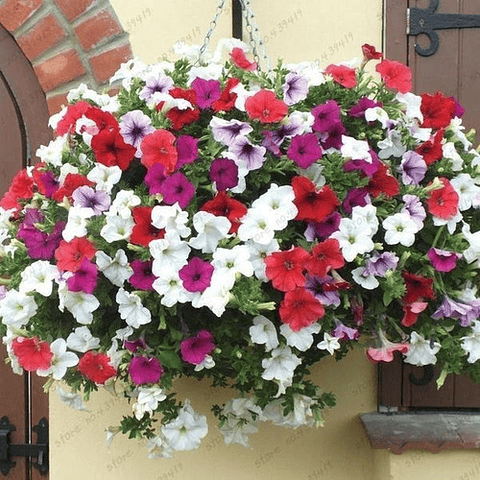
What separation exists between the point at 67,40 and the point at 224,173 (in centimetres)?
90

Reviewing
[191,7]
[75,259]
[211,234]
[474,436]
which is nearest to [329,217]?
[211,234]

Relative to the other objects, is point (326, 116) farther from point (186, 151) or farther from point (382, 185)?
point (186, 151)

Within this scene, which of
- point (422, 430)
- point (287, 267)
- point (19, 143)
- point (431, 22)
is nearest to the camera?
point (287, 267)

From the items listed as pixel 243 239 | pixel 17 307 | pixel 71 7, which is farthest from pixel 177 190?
pixel 71 7

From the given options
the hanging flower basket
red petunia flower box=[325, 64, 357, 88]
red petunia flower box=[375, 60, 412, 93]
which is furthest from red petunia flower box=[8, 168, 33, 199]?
red petunia flower box=[375, 60, 412, 93]

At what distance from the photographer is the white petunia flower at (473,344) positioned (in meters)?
1.37

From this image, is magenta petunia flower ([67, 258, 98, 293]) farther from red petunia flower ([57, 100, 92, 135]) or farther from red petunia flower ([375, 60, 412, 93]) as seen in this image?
red petunia flower ([375, 60, 412, 93])

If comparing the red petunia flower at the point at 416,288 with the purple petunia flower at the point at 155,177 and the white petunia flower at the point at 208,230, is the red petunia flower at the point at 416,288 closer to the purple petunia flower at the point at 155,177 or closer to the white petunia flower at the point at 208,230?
the white petunia flower at the point at 208,230

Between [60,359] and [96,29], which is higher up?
[96,29]

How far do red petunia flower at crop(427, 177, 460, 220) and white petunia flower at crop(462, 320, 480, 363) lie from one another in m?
0.22

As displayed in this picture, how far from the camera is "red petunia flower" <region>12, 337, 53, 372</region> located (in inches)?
53.6

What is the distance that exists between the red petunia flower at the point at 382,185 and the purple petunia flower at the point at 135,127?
0.44 m

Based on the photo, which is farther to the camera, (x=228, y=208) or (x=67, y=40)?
(x=67, y=40)

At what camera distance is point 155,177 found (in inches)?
52.0
